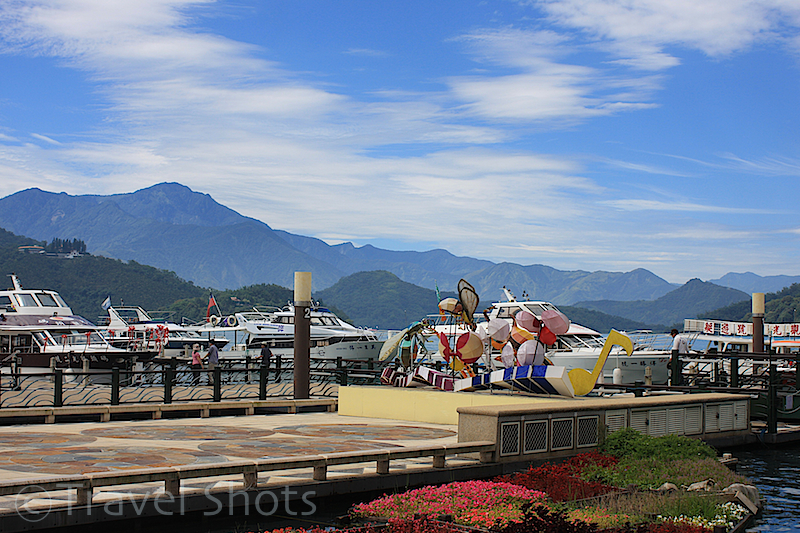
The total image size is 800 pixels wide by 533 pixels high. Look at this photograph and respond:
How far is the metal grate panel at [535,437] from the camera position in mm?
12570

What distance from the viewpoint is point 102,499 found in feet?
29.4

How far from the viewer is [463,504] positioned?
9672 mm

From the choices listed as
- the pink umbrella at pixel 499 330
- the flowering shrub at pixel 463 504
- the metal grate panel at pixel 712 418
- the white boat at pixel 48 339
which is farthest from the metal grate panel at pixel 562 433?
the white boat at pixel 48 339

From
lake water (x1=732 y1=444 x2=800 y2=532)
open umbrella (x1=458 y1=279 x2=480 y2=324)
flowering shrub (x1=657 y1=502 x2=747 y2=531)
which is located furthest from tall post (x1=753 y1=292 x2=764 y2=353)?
flowering shrub (x1=657 y1=502 x2=747 y2=531)

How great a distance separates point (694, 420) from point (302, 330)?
9445 millimetres

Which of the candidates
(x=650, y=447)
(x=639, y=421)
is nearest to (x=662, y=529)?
(x=650, y=447)

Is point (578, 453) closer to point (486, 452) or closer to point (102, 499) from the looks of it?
point (486, 452)

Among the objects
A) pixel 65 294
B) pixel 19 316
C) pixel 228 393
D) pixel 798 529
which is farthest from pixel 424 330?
pixel 65 294

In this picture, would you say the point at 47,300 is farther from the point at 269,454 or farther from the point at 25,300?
the point at 269,454

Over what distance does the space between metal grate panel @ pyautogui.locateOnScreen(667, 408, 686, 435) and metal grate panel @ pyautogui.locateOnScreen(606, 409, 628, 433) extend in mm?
1301

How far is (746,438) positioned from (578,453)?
6.10 m

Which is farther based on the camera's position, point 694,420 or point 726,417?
point 726,417

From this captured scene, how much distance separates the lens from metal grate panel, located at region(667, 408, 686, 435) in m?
14.9

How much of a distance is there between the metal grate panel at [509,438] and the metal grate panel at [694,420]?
466 centimetres
